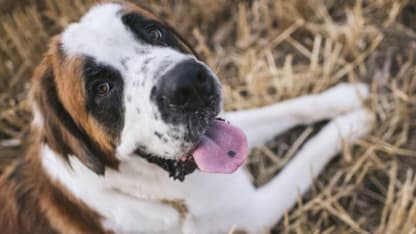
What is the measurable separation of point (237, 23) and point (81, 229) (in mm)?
1776

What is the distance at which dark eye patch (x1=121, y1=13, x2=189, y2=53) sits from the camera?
2.32 metres

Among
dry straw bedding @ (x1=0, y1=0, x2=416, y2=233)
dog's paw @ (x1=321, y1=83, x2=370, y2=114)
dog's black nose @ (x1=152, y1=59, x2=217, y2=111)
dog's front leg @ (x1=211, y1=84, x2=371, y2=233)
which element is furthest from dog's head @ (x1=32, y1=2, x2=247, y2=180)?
dog's paw @ (x1=321, y1=83, x2=370, y2=114)

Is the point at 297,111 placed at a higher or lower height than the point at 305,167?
higher

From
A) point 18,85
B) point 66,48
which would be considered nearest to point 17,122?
point 18,85

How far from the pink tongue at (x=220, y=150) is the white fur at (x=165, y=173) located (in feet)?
0.39

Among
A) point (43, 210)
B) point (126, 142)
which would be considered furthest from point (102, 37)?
point (43, 210)

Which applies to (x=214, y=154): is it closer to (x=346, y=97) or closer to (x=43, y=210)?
(x=43, y=210)

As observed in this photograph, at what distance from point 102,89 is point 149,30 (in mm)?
272

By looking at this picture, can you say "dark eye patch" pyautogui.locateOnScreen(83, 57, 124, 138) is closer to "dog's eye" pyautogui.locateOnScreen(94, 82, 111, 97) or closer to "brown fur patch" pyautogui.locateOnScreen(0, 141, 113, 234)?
"dog's eye" pyautogui.locateOnScreen(94, 82, 111, 97)

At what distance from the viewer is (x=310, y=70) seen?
11.3 ft

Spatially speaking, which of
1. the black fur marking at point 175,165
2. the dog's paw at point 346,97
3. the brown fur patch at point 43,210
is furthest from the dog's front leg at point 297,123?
the brown fur patch at point 43,210

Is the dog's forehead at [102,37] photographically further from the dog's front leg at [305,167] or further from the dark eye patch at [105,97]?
the dog's front leg at [305,167]

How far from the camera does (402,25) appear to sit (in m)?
3.56

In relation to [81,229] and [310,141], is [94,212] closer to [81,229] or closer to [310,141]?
[81,229]
